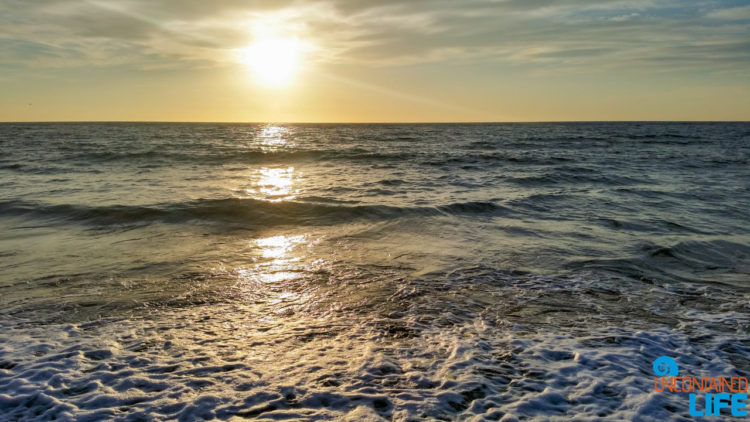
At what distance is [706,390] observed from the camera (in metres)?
3.80

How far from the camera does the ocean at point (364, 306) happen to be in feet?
→ 12.1

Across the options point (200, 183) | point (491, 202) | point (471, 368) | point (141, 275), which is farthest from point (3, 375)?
point (200, 183)

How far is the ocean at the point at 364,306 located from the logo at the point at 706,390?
9 centimetres

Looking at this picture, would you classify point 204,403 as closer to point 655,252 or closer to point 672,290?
point 672,290

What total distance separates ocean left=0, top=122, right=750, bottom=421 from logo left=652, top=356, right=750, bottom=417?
9 cm

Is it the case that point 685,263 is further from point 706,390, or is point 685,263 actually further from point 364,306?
point 364,306

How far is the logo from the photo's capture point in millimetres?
3533

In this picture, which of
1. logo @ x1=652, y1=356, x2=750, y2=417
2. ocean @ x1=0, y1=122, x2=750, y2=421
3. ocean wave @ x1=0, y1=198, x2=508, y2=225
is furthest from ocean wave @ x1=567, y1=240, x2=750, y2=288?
ocean wave @ x1=0, y1=198, x2=508, y2=225

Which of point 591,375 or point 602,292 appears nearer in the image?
point 591,375

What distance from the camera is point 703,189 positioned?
16.2 meters

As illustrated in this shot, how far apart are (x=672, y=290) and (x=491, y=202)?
23.8 feet

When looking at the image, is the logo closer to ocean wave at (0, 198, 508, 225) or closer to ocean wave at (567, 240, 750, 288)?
ocean wave at (567, 240, 750, 288)

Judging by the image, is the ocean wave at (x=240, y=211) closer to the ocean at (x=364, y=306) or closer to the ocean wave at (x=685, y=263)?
the ocean at (x=364, y=306)

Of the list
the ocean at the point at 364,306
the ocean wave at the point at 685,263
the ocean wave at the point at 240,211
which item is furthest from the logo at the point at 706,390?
the ocean wave at the point at 240,211
